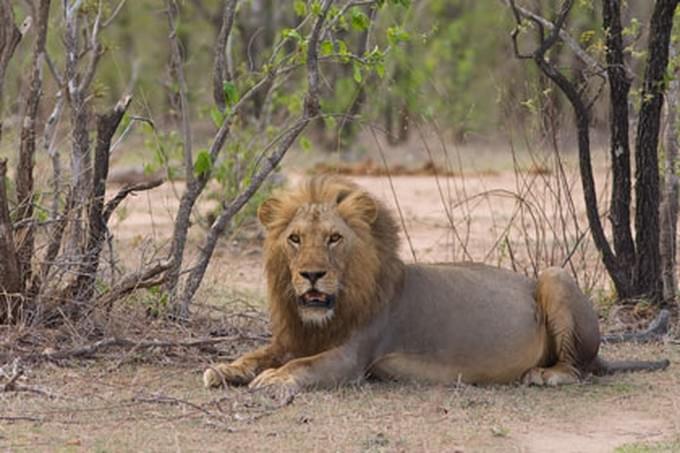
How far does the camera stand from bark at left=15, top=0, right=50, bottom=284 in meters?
6.74

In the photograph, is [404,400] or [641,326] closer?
[404,400]

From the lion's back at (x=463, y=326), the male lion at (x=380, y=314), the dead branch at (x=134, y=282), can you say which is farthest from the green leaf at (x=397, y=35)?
the dead branch at (x=134, y=282)

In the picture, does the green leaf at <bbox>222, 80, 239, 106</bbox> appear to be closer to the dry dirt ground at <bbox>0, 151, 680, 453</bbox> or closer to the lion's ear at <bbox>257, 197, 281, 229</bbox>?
the lion's ear at <bbox>257, 197, 281, 229</bbox>

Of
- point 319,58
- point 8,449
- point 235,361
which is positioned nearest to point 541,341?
point 235,361

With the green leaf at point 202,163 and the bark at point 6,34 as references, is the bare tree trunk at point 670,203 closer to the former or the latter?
the green leaf at point 202,163

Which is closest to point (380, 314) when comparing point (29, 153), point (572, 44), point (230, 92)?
point (230, 92)

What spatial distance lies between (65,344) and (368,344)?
1.48 meters

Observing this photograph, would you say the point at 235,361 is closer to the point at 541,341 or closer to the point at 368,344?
the point at 368,344

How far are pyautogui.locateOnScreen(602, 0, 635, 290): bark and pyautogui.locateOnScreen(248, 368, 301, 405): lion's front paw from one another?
2643mm

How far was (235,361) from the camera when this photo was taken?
19.6ft

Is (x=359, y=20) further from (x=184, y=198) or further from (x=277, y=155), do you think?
(x=184, y=198)

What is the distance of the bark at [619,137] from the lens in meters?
7.32

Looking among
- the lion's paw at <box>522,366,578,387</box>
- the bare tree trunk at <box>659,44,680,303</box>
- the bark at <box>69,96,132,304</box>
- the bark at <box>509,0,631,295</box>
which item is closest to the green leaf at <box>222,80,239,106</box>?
the bark at <box>69,96,132,304</box>

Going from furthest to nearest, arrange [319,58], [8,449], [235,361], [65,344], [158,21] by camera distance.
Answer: [158,21] < [319,58] < [65,344] < [235,361] < [8,449]
